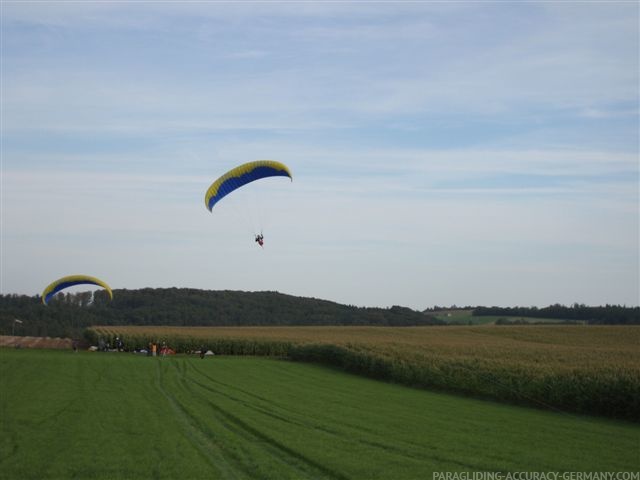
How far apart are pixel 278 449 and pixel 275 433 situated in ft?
5.11

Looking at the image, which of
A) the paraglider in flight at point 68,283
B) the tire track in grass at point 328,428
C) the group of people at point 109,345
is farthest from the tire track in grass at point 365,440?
the group of people at point 109,345

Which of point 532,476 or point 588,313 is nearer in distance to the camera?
point 532,476

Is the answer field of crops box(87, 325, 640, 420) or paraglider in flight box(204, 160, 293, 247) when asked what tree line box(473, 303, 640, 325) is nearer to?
field of crops box(87, 325, 640, 420)

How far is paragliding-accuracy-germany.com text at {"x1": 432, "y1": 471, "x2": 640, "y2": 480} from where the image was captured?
11.6 m

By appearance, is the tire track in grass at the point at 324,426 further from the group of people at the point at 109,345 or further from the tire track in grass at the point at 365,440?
the group of people at the point at 109,345

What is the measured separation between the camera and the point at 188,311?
395ft

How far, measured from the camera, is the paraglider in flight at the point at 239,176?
86.1ft

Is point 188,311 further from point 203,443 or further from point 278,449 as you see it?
point 278,449

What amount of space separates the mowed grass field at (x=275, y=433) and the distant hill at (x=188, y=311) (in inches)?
3469

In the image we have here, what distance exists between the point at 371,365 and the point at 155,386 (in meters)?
11.3

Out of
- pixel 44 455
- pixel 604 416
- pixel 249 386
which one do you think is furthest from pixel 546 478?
pixel 249 386

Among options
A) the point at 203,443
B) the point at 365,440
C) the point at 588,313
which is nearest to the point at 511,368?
the point at 365,440

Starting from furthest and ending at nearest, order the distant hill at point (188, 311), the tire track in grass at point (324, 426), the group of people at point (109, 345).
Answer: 1. the distant hill at point (188, 311)
2. the group of people at point (109, 345)
3. the tire track in grass at point (324, 426)

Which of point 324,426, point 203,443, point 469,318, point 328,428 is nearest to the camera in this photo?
point 203,443
